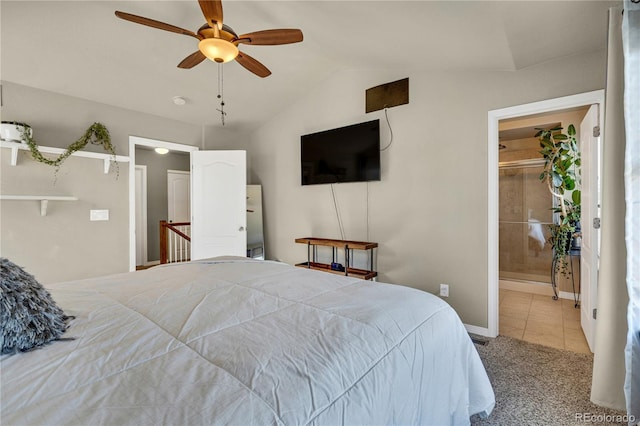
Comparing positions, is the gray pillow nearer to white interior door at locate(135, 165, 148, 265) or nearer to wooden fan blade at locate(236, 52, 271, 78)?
wooden fan blade at locate(236, 52, 271, 78)

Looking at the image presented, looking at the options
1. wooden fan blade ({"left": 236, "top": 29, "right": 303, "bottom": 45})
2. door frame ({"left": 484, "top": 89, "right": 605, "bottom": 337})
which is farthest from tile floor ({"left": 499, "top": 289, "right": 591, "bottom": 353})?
wooden fan blade ({"left": 236, "top": 29, "right": 303, "bottom": 45})

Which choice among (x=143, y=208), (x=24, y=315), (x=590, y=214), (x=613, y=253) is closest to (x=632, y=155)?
(x=613, y=253)

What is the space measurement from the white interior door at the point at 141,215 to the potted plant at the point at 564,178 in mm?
6466

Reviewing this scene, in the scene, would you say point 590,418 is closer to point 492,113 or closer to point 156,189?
point 492,113

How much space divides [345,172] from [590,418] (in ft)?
9.12

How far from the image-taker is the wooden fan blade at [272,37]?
1.99 metres

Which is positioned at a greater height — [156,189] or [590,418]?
[156,189]

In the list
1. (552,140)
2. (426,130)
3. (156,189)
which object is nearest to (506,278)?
(552,140)

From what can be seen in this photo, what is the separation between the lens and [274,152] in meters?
4.56

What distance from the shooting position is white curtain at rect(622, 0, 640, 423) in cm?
151

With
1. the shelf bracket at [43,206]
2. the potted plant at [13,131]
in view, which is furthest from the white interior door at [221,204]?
the potted plant at [13,131]

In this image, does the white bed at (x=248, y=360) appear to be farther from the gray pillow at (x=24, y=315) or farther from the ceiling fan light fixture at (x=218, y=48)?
the ceiling fan light fixture at (x=218, y=48)

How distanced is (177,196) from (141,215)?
2.57ft

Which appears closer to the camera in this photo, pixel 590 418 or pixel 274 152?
pixel 590 418
